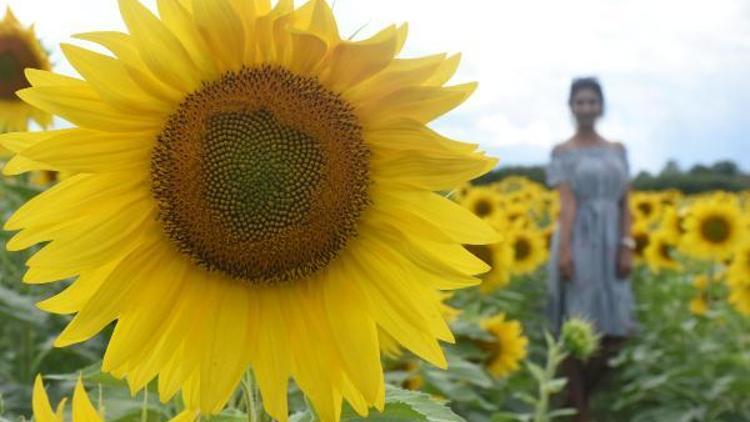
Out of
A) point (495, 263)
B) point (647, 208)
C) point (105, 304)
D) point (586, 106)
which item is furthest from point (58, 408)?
point (647, 208)

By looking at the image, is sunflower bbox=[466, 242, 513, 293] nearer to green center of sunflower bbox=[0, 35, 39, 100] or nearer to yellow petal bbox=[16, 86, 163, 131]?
green center of sunflower bbox=[0, 35, 39, 100]

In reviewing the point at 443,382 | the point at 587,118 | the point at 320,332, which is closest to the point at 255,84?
the point at 320,332

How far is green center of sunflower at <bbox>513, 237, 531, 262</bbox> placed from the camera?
6500mm

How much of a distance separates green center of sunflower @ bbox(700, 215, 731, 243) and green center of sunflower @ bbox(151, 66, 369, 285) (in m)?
5.72

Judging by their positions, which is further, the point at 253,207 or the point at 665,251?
the point at 665,251

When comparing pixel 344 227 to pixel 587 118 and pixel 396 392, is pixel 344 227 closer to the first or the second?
pixel 396 392

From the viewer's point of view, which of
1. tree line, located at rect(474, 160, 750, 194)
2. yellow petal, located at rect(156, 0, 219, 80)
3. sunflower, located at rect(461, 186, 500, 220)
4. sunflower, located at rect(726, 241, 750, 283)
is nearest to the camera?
yellow petal, located at rect(156, 0, 219, 80)

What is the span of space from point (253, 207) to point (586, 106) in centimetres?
535

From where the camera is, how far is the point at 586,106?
6328 mm

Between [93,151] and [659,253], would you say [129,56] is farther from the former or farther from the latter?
[659,253]

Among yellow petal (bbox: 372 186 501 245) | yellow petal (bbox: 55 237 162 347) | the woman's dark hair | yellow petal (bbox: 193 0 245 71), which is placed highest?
the woman's dark hair

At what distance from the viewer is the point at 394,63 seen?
1140 mm

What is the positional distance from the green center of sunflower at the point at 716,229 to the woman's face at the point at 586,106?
0.99 meters

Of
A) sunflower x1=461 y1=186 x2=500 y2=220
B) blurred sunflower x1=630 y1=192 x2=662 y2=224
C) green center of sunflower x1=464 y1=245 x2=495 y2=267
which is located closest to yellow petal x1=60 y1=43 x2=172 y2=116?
green center of sunflower x1=464 y1=245 x2=495 y2=267
